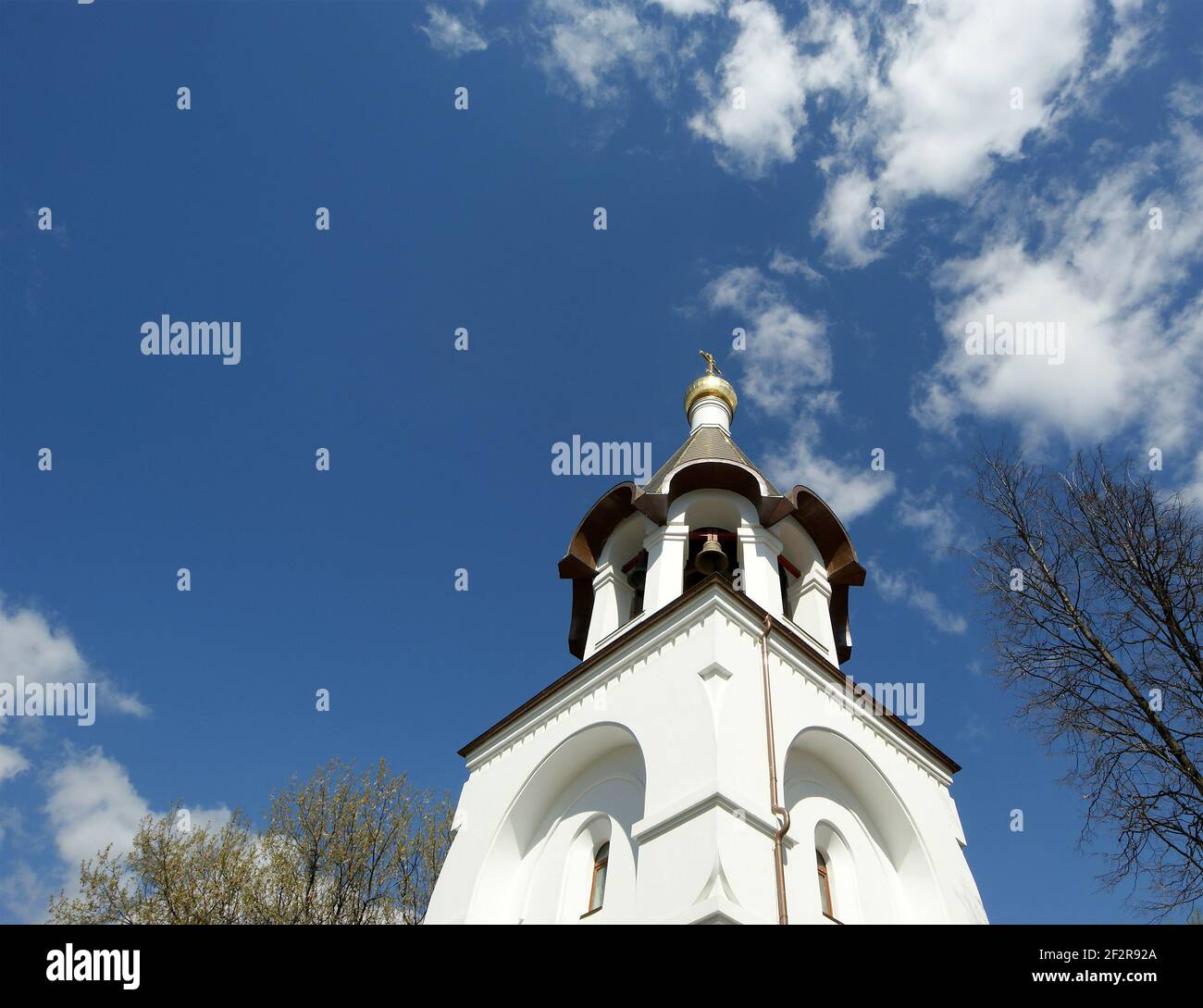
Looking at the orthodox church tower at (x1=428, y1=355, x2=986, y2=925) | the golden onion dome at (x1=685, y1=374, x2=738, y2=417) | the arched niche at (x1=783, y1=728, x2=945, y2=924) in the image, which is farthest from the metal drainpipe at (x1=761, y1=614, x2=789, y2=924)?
the golden onion dome at (x1=685, y1=374, x2=738, y2=417)

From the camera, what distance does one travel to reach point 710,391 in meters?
18.7

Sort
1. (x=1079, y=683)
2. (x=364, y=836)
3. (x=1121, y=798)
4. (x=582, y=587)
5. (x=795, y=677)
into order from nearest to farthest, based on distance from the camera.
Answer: (x=1121, y=798) → (x=1079, y=683) → (x=795, y=677) → (x=582, y=587) → (x=364, y=836)

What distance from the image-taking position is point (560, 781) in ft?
37.6

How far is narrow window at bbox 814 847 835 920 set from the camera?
10.2 m

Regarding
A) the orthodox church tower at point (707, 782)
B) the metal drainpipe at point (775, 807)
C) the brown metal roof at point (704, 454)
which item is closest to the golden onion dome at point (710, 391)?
the brown metal roof at point (704, 454)

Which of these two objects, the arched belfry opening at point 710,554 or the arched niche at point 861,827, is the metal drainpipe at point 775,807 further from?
the arched belfry opening at point 710,554

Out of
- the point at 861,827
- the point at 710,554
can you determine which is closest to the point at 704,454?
the point at 710,554

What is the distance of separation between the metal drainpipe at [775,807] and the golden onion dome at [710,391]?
8.88 metres

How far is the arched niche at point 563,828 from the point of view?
10406 millimetres

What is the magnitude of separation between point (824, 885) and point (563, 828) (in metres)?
3.32
